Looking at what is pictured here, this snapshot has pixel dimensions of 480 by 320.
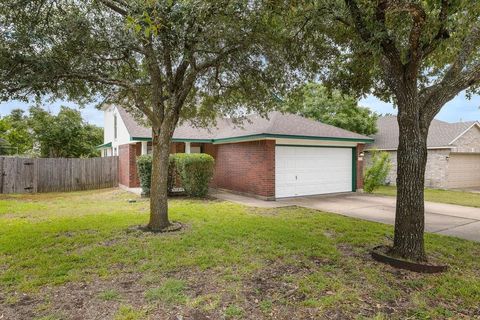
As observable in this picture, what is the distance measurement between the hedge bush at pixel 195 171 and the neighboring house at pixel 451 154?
13.6 m

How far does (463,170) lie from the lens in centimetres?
1914

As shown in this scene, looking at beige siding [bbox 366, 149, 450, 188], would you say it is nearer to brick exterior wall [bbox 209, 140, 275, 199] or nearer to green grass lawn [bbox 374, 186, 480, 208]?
green grass lawn [bbox 374, 186, 480, 208]

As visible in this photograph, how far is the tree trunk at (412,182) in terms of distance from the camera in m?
4.77

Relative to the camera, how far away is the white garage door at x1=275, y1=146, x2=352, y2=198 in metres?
12.1

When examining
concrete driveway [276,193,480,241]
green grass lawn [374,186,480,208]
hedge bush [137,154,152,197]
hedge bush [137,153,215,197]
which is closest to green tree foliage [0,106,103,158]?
hedge bush [137,154,152,197]

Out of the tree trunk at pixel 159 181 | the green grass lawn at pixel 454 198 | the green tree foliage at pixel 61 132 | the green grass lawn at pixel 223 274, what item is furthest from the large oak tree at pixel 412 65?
the green tree foliage at pixel 61 132

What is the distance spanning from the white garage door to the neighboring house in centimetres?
764

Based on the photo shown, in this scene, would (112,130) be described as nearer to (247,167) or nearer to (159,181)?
(247,167)

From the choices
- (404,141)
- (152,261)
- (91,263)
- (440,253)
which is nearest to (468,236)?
(440,253)

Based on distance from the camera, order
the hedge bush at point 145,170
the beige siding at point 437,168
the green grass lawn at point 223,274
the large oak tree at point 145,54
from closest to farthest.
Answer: the green grass lawn at point 223,274
the large oak tree at point 145,54
the hedge bush at point 145,170
the beige siding at point 437,168

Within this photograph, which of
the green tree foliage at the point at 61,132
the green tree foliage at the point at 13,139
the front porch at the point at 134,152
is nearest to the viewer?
the front porch at the point at 134,152

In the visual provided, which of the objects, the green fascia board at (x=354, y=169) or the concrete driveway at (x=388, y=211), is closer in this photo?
the concrete driveway at (x=388, y=211)

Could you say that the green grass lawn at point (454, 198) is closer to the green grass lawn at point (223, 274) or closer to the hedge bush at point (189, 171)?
the green grass lawn at point (223, 274)

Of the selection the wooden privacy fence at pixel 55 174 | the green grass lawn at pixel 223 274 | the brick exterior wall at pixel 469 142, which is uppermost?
the brick exterior wall at pixel 469 142
